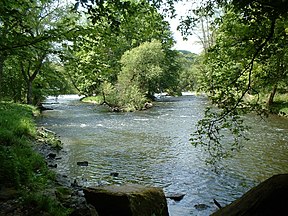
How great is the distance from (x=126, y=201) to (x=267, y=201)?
292 centimetres

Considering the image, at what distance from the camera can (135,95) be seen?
35719 millimetres

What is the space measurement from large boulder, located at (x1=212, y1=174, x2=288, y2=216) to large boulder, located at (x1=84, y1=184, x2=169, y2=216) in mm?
2320

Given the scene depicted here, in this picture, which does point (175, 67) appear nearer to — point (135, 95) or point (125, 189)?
point (135, 95)

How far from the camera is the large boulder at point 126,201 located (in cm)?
603

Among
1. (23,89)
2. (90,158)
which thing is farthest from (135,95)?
(90,158)

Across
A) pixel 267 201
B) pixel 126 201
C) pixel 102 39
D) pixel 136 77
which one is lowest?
pixel 126 201

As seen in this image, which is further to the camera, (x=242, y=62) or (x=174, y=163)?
(x=174, y=163)

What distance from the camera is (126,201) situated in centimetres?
600

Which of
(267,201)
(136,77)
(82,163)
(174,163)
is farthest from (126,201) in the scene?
(136,77)

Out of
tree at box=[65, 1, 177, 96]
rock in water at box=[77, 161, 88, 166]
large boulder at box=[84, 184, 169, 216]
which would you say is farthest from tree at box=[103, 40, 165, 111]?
large boulder at box=[84, 184, 169, 216]

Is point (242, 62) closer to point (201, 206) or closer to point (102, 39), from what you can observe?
point (102, 39)

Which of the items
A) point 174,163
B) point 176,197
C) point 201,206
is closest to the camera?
point 201,206

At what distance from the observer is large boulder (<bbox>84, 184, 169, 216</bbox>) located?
237 inches

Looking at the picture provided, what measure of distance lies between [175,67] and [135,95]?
104ft
